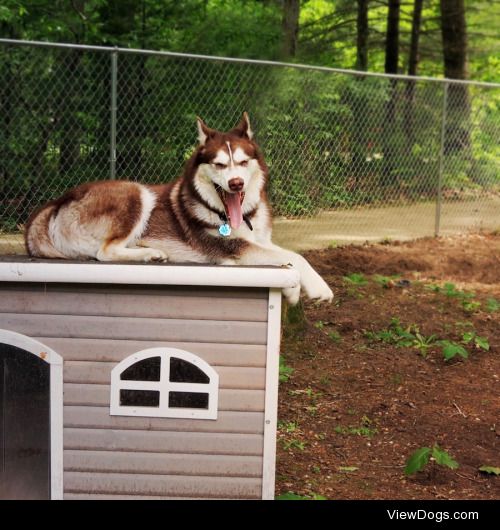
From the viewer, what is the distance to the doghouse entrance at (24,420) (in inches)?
138

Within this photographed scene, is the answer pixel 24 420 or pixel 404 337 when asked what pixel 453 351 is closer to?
pixel 404 337

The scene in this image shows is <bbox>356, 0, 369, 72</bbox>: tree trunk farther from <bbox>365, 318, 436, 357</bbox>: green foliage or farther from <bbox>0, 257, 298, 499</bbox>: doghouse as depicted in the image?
<bbox>0, 257, 298, 499</bbox>: doghouse

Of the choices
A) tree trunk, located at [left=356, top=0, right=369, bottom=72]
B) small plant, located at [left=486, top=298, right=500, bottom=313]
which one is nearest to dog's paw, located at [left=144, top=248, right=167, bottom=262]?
small plant, located at [left=486, top=298, right=500, bottom=313]

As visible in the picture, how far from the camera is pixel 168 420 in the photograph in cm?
352

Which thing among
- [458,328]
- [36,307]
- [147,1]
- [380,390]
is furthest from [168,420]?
[147,1]

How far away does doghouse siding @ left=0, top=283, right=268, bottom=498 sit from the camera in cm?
348

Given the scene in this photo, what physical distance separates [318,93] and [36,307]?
5883 mm

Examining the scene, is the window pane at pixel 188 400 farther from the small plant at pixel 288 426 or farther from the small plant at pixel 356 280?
the small plant at pixel 356 280

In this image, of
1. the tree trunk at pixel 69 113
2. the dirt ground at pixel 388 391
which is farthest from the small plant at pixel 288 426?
the tree trunk at pixel 69 113

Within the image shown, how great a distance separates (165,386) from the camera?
3.49 m

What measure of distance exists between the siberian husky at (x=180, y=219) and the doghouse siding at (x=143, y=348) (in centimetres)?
74

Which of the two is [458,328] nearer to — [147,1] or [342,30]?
[147,1]

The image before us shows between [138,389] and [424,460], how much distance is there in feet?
4.98

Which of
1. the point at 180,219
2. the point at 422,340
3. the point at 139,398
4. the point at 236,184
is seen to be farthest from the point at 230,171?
the point at 422,340
